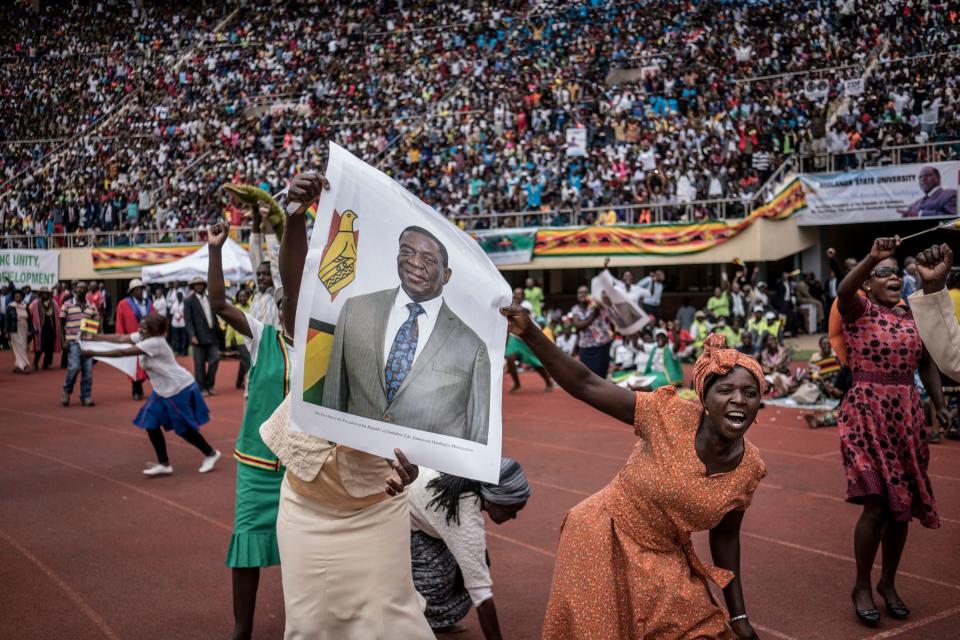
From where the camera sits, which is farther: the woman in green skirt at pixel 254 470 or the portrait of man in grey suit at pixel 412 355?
the woman in green skirt at pixel 254 470

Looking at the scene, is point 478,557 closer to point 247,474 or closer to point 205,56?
point 247,474

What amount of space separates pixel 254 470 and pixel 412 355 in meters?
1.75

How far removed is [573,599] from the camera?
2961 mm

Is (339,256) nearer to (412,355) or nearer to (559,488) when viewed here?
(412,355)

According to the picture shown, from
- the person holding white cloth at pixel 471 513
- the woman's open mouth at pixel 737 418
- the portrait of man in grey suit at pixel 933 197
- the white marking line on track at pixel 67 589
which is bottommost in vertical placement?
the white marking line on track at pixel 67 589

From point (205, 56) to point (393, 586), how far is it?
1442 inches

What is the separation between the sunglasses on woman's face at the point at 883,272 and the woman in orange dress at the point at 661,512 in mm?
2082

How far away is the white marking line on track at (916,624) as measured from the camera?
448cm

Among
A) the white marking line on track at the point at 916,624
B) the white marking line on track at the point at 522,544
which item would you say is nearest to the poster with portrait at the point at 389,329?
the white marking line on track at the point at 916,624

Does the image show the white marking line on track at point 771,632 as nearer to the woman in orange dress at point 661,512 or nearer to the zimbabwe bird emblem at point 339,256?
the woman in orange dress at point 661,512

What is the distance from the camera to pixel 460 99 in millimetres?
28547

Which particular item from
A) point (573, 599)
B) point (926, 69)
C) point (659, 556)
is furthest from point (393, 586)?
point (926, 69)

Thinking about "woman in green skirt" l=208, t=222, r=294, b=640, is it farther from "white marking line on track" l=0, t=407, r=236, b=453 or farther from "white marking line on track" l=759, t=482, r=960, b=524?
"white marking line on track" l=0, t=407, r=236, b=453

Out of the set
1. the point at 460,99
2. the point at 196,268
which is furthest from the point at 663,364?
the point at 460,99
